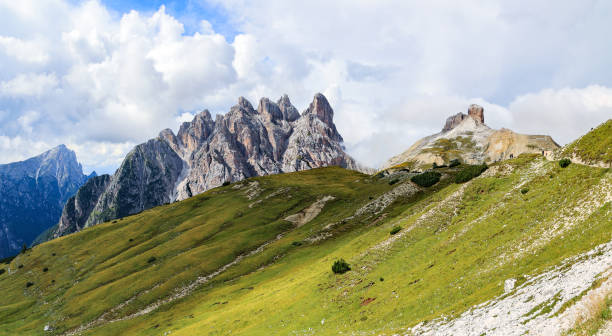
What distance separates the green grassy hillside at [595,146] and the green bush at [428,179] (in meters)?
42.3

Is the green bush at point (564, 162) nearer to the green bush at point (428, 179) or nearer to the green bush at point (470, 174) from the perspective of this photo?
the green bush at point (470, 174)

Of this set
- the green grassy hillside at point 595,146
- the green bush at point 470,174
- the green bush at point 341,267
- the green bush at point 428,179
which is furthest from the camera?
the green bush at point 428,179

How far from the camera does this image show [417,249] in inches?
1689

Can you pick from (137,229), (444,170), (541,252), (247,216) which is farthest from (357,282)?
(137,229)

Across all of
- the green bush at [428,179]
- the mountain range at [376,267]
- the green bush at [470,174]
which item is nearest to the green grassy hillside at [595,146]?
the mountain range at [376,267]

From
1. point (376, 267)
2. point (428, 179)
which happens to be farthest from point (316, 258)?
point (428, 179)

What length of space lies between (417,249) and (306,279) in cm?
1839

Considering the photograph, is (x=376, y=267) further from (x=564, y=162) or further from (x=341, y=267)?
(x=564, y=162)

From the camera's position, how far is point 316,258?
67.8 metres

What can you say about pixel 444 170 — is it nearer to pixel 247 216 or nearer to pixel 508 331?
pixel 247 216

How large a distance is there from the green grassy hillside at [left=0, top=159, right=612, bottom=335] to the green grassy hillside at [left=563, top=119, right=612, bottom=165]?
1.71m

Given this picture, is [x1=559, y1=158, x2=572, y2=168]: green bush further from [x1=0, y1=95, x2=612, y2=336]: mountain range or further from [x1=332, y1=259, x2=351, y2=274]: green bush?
[x1=332, y1=259, x2=351, y2=274]: green bush

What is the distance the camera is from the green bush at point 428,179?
8481cm

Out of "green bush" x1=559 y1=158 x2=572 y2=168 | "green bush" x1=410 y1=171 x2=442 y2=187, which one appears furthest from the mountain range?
"green bush" x1=410 y1=171 x2=442 y2=187
